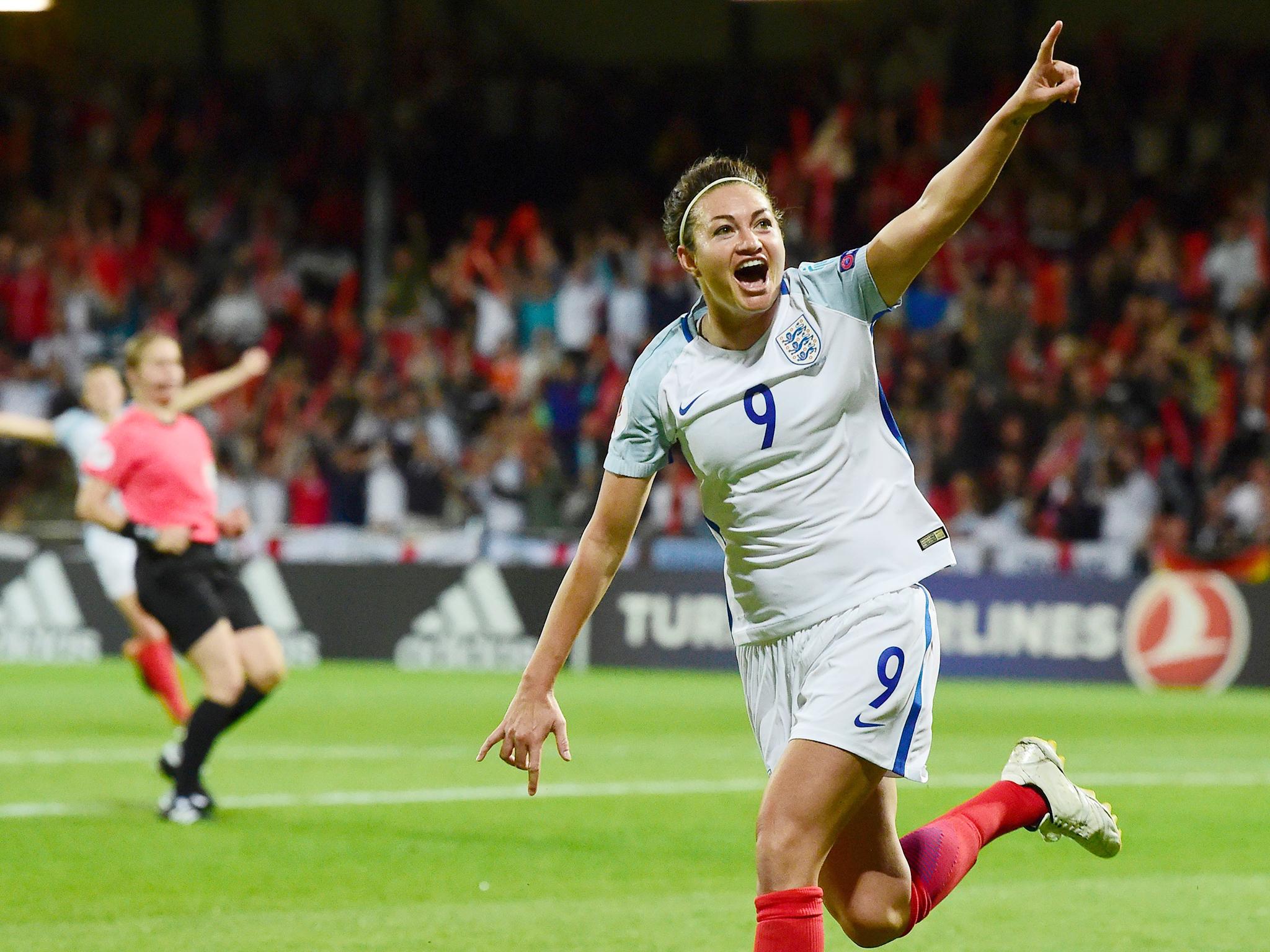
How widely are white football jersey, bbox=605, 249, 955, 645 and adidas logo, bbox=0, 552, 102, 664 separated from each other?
14560 mm

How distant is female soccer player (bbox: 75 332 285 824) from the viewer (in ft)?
28.2

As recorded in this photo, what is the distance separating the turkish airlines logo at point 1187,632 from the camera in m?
15.3

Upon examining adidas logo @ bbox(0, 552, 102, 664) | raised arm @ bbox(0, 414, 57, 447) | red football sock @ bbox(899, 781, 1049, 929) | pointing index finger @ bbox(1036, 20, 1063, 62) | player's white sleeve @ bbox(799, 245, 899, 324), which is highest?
pointing index finger @ bbox(1036, 20, 1063, 62)

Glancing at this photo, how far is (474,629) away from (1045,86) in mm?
13325

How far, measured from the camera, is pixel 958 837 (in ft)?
17.2

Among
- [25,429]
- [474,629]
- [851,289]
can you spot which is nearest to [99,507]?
[25,429]

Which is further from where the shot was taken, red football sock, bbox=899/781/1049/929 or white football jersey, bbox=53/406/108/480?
white football jersey, bbox=53/406/108/480

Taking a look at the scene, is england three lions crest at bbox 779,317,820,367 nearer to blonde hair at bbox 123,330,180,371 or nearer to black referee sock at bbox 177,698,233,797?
black referee sock at bbox 177,698,233,797

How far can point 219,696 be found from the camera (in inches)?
337

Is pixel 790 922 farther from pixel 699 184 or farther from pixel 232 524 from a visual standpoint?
pixel 232 524

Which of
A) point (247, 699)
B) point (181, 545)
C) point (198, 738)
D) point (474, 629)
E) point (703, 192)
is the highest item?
point (703, 192)

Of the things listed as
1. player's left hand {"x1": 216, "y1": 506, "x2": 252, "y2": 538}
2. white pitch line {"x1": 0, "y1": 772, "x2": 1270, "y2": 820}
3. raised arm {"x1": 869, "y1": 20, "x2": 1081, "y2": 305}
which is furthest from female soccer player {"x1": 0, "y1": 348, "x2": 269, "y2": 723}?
raised arm {"x1": 869, "y1": 20, "x2": 1081, "y2": 305}

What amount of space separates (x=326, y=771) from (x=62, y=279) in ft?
47.1

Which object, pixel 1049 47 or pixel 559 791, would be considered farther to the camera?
pixel 559 791
